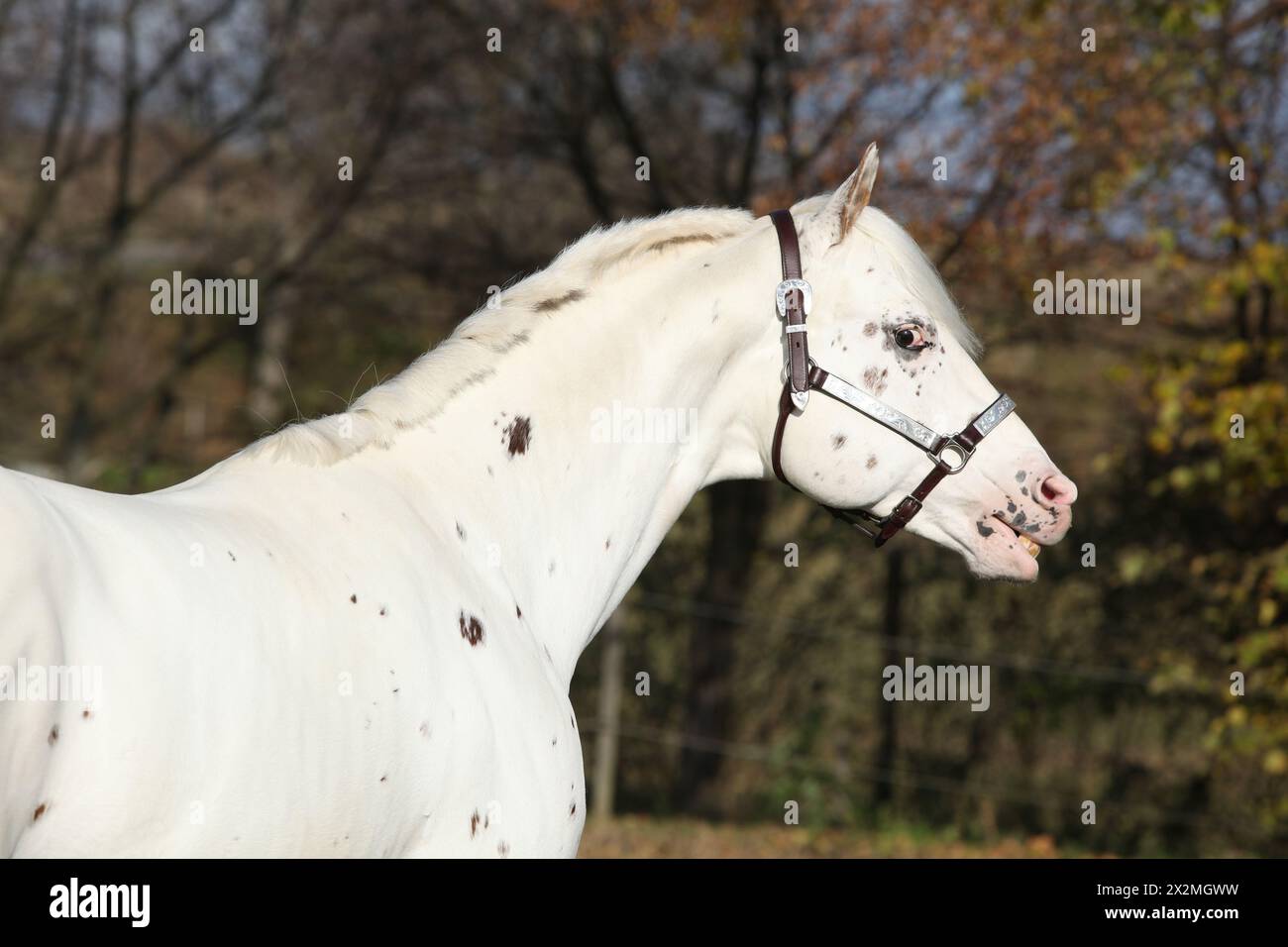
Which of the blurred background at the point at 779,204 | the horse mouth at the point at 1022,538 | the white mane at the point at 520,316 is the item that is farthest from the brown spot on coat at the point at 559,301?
the blurred background at the point at 779,204

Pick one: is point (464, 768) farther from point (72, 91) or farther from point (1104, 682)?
point (72, 91)

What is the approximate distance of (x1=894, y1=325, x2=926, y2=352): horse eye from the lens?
2891mm

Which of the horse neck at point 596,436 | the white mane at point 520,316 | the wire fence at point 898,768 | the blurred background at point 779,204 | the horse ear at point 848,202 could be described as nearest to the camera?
the white mane at point 520,316

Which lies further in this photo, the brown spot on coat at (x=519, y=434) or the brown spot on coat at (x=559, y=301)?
the brown spot on coat at (x=559, y=301)

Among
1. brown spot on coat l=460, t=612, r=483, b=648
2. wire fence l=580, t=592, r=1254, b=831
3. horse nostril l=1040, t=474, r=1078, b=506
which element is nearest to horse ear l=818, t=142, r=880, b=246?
horse nostril l=1040, t=474, r=1078, b=506

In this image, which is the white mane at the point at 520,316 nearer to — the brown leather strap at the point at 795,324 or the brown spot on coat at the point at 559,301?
the brown spot on coat at the point at 559,301

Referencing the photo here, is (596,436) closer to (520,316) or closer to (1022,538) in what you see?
(520,316)

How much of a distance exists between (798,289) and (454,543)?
999mm

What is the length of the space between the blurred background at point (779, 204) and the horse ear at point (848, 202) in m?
4.19

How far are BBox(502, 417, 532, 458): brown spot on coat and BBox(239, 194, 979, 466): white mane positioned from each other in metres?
0.13

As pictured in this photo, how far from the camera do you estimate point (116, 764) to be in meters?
1.86

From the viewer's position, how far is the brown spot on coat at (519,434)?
9.23 ft
